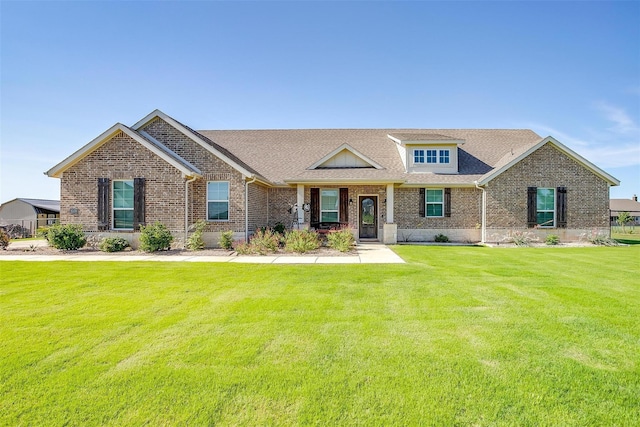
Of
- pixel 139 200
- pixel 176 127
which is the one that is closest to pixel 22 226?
pixel 139 200

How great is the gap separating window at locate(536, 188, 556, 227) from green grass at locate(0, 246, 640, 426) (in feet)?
36.8

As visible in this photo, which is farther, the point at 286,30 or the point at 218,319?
the point at 286,30

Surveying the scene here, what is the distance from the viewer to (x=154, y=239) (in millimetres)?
13164

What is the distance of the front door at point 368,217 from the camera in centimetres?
1806

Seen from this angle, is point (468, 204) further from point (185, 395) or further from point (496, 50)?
point (185, 395)

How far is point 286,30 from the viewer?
15258 millimetres

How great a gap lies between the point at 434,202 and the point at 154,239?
14.1 m

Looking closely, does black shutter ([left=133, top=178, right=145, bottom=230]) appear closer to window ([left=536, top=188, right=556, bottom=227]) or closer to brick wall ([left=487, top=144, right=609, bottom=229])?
brick wall ([left=487, top=144, right=609, bottom=229])

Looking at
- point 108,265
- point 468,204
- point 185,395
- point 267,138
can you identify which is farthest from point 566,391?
point 267,138

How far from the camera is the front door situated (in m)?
18.1

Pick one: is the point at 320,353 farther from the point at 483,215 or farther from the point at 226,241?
the point at 483,215

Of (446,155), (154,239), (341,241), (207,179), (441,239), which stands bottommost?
(441,239)

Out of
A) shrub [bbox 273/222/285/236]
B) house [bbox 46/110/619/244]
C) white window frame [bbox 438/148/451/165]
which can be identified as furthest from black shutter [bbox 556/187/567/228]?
shrub [bbox 273/222/285/236]

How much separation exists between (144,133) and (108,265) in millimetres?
7931
